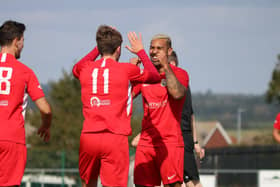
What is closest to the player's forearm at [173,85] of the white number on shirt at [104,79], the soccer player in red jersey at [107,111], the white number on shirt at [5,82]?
the soccer player in red jersey at [107,111]

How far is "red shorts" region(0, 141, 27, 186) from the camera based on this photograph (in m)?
7.55

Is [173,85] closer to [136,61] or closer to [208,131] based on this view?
[136,61]

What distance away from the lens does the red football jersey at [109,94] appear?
25.4 feet

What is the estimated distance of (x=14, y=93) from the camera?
7672 millimetres

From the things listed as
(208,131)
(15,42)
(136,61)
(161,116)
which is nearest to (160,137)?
(161,116)

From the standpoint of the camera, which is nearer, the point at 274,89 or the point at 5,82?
the point at 5,82

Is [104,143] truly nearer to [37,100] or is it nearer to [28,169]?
[37,100]

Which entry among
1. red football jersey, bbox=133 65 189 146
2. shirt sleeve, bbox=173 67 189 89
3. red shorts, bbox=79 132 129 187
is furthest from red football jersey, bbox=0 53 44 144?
shirt sleeve, bbox=173 67 189 89

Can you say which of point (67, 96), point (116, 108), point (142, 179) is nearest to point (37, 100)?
point (116, 108)

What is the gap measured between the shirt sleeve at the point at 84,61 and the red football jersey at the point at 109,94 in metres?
0.27

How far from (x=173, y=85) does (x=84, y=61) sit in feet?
4.05

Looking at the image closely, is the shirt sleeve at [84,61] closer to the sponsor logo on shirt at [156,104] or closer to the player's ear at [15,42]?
the player's ear at [15,42]

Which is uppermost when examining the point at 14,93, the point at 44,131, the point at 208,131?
the point at 14,93

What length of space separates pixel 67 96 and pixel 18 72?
188 feet
